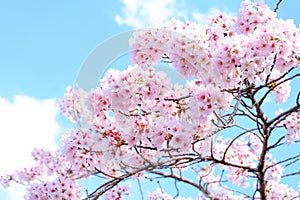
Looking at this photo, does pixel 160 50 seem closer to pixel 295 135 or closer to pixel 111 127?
pixel 111 127

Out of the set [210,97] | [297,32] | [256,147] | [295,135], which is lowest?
[210,97]

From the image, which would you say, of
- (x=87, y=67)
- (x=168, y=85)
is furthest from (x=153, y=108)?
(x=87, y=67)

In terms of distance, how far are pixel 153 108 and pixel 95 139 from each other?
623mm

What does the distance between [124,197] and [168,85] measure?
1768mm

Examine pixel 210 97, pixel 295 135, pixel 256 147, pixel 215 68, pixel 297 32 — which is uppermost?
pixel 256 147

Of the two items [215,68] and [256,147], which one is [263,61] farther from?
[256,147]

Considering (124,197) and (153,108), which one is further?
(124,197)

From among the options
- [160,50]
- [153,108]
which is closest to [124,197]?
[153,108]

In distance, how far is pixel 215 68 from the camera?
298 centimetres

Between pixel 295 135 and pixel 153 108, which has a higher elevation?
pixel 295 135

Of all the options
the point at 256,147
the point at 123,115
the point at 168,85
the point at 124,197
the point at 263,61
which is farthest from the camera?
the point at 256,147

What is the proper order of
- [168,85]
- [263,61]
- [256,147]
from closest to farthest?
[263,61] < [168,85] < [256,147]

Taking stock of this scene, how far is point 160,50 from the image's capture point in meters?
3.71

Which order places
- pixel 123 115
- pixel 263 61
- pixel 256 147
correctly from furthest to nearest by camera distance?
1. pixel 256 147
2. pixel 123 115
3. pixel 263 61
